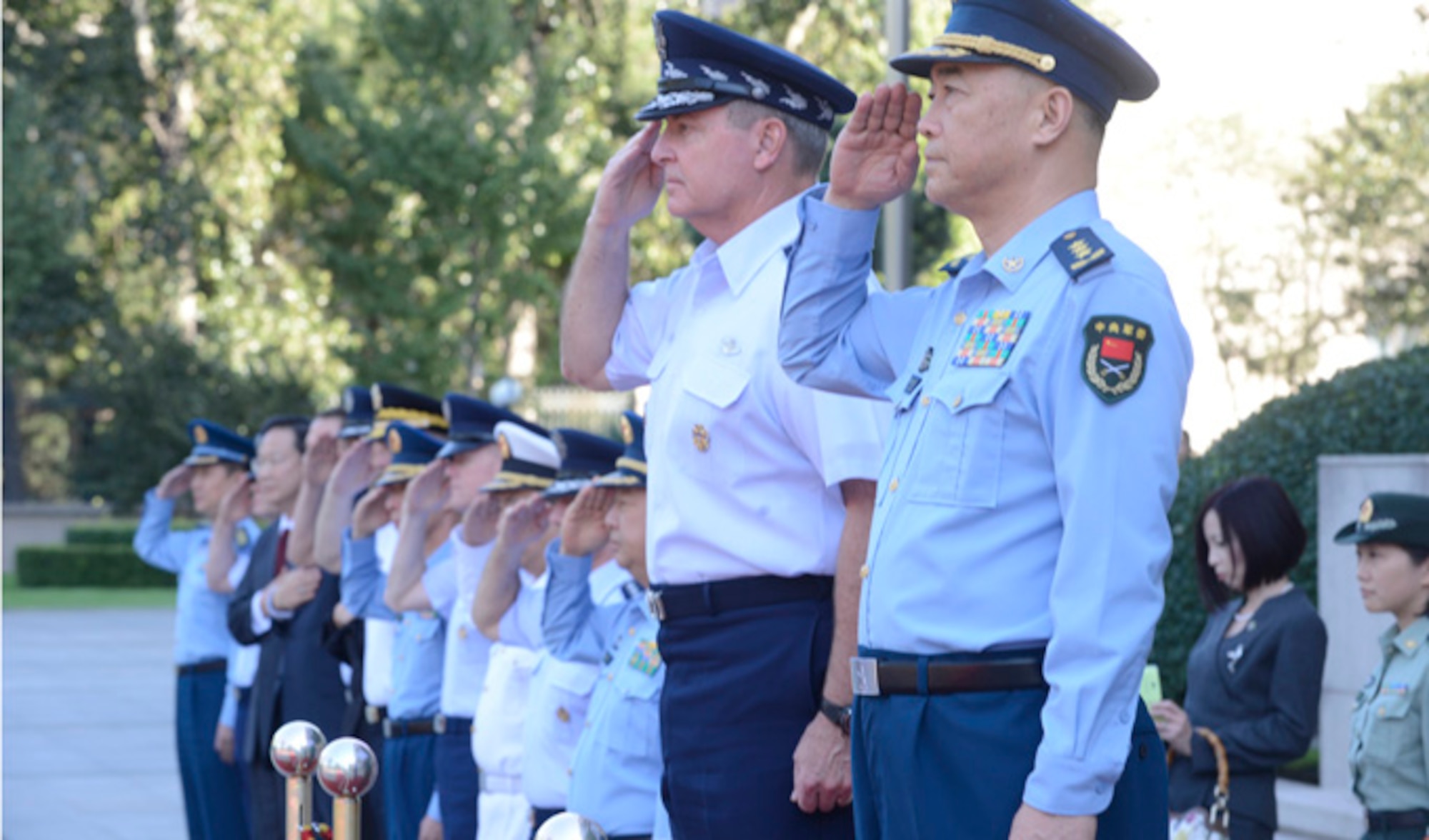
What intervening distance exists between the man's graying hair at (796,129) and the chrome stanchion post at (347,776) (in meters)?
1.37

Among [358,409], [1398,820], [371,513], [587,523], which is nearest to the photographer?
[1398,820]

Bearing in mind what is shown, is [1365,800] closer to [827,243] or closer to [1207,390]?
[827,243]

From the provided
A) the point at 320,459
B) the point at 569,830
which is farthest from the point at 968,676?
the point at 320,459

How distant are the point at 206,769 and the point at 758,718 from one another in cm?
613

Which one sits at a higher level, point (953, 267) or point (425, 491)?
point (953, 267)

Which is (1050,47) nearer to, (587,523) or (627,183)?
(627,183)

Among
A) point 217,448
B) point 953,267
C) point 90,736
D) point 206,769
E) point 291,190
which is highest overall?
point 291,190

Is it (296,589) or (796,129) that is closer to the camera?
(796,129)

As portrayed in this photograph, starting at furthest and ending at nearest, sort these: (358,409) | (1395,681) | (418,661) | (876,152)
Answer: (358,409), (418,661), (1395,681), (876,152)

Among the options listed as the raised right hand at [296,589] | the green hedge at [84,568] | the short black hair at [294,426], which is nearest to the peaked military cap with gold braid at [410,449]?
the raised right hand at [296,589]

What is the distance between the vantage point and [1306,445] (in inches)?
387

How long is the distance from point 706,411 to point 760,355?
0.14 m

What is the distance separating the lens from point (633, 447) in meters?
5.62

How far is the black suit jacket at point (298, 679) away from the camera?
8.01 meters
